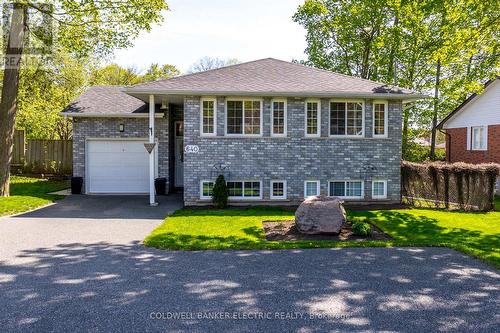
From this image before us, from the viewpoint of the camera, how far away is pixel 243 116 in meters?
12.2

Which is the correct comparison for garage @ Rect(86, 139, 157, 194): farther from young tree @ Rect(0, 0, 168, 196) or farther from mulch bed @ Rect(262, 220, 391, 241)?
mulch bed @ Rect(262, 220, 391, 241)

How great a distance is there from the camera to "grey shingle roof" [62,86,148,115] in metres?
14.6

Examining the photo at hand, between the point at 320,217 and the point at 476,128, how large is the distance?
16.1 metres

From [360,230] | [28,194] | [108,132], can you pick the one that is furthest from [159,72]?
[360,230]

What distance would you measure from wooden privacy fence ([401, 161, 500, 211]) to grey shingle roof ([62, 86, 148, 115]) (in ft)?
34.2

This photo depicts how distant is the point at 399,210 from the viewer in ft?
38.5

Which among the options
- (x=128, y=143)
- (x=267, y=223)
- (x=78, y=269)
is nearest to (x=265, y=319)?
(x=78, y=269)

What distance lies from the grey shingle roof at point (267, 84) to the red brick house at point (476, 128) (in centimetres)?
865

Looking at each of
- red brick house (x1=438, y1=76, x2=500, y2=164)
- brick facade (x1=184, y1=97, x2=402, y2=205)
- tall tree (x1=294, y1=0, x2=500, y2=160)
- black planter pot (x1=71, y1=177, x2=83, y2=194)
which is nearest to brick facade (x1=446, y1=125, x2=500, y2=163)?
red brick house (x1=438, y1=76, x2=500, y2=164)

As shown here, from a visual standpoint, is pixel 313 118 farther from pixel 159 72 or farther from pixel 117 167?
pixel 159 72

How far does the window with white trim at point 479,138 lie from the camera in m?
19.1

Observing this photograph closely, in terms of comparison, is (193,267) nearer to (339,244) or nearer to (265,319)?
(265,319)

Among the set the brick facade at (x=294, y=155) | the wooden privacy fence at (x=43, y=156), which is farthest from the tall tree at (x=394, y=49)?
the wooden privacy fence at (x=43, y=156)

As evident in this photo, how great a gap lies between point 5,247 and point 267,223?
18.8 feet
